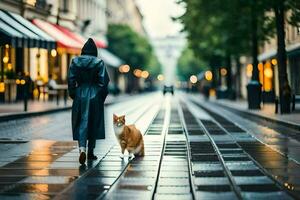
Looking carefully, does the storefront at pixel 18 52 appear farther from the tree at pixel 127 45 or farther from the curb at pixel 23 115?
the tree at pixel 127 45

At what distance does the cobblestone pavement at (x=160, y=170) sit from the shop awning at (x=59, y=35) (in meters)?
22.3

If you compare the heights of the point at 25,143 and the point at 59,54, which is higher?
the point at 59,54

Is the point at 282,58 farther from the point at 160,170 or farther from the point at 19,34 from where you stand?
the point at 160,170

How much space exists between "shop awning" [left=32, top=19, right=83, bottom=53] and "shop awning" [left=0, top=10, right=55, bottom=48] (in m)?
3.56

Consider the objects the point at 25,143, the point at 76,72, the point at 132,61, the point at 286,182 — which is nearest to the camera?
the point at 286,182

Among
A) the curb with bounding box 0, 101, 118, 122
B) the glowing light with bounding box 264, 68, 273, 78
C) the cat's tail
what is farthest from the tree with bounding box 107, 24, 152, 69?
the cat's tail

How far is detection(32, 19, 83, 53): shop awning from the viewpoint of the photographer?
35456 mm

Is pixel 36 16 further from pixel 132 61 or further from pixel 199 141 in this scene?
pixel 132 61

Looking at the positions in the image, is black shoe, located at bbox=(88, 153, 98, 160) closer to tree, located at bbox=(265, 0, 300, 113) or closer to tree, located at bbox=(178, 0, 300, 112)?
tree, located at bbox=(178, 0, 300, 112)

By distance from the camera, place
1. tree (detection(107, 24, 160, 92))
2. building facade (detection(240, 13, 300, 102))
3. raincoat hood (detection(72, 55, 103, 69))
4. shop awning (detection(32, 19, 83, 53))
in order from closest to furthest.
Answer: raincoat hood (detection(72, 55, 103, 69)) < building facade (detection(240, 13, 300, 102)) < shop awning (detection(32, 19, 83, 53)) < tree (detection(107, 24, 160, 92))

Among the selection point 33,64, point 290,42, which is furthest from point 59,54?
point 290,42

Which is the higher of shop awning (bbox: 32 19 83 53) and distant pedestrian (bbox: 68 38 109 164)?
shop awning (bbox: 32 19 83 53)

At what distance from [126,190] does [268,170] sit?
2.49 m

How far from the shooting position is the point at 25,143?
12508 mm
